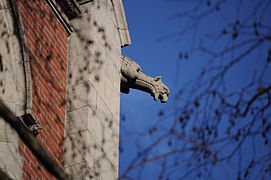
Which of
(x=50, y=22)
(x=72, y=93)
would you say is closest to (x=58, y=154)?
(x=72, y=93)

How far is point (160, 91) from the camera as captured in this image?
13.1 meters

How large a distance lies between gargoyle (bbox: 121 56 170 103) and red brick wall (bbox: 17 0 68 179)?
1.56 m

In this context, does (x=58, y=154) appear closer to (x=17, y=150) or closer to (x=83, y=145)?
(x=83, y=145)

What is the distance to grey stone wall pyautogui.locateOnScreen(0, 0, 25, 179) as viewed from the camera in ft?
29.5

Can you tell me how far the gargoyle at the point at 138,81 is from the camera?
12.7 metres

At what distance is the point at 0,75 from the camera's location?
9578 millimetres

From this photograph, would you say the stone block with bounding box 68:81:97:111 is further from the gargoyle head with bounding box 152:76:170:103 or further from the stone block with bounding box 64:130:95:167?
the gargoyle head with bounding box 152:76:170:103

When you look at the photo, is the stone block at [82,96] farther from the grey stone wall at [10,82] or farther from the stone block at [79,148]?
the grey stone wall at [10,82]

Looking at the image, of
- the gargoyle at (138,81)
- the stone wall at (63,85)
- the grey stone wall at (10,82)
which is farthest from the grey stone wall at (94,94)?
the grey stone wall at (10,82)

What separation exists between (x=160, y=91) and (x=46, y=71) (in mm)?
2992

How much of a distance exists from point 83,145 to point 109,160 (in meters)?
0.59

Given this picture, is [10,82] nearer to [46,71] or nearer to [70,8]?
[46,71]

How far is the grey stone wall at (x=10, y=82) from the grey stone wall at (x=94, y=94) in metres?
1.03

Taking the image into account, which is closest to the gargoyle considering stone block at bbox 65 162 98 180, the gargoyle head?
the gargoyle head
